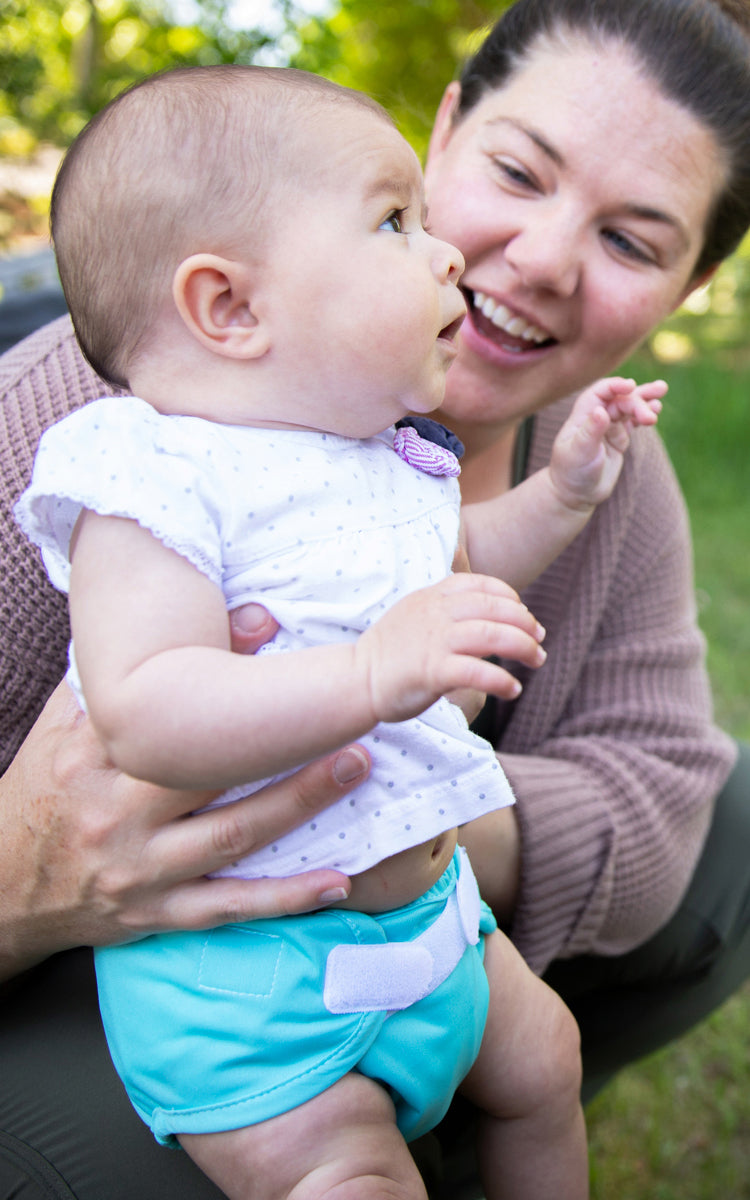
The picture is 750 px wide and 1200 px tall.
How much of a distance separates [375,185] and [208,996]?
2.91 feet

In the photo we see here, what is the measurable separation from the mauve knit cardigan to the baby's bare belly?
0.60m

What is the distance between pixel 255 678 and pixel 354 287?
44cm

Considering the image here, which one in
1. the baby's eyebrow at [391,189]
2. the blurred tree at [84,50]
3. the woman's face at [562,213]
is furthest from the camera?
the blurred tree at [84,50]

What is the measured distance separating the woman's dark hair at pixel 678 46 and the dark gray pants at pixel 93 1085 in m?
1.50

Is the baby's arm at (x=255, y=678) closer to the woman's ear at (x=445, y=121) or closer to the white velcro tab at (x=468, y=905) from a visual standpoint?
the white velcro tab at (x=468, y=905)

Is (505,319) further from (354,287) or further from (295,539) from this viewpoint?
(295,539)

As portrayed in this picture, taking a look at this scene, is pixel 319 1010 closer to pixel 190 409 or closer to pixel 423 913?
pixel 423 913

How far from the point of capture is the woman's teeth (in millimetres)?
1813

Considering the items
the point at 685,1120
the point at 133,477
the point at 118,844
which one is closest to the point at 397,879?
the point at 118,844

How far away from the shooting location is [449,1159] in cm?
177

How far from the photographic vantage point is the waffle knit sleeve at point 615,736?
184 cm

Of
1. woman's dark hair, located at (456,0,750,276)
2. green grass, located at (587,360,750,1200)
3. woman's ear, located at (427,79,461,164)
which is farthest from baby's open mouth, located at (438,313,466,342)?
green grass, located at (587,360,750,1200)

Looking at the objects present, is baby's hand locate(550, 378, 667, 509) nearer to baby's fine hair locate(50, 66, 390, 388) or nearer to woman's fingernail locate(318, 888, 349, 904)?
baby's fine hair locate(50, 66, 390, 388)

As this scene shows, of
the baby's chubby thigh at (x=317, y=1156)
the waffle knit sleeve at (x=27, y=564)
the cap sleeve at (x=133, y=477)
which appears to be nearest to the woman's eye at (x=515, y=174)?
the waffle knit sleeve at (x=27, y=564)
